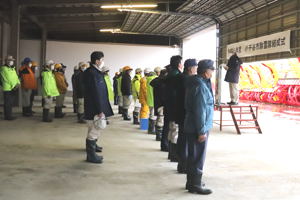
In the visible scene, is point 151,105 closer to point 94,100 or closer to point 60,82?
point 94,100

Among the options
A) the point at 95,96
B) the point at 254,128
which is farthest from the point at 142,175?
the point at 254,128

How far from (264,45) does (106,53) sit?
13.2 m

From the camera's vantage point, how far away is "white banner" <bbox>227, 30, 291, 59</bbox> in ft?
39.3

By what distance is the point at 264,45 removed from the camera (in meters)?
13.3

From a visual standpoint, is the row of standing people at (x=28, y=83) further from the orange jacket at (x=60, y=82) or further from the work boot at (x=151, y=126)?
the work boot at (x=151, y=126)

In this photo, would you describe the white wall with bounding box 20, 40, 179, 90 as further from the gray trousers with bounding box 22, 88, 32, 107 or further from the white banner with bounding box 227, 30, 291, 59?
the gray trousers with bounding box 22, 88, 32, 107

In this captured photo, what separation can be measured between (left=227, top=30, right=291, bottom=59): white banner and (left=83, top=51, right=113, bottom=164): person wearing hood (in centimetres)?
889

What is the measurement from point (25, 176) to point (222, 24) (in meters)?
14.7

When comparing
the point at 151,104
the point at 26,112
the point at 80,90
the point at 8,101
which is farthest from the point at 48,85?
the point at 151,104

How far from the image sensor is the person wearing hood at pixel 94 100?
500 cm

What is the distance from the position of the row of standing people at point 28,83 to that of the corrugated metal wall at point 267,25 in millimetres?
8156

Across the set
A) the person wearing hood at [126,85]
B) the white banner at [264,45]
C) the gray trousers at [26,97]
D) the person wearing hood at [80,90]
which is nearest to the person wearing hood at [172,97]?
the person wearing hood at [80,90]

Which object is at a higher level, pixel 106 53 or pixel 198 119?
pixel 106 53

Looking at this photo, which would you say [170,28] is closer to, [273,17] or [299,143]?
[273,17]
